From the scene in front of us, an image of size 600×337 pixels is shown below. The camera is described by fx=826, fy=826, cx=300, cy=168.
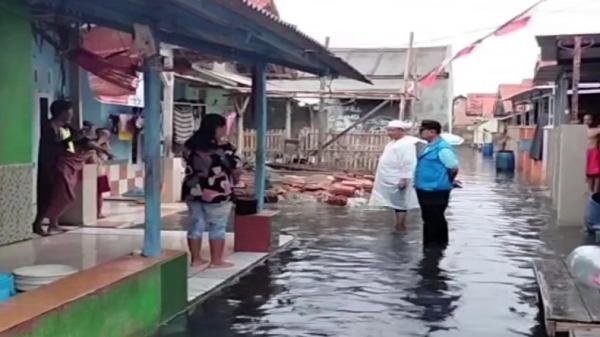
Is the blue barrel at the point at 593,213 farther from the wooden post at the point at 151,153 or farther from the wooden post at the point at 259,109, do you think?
the wooden post at the point at 151,153

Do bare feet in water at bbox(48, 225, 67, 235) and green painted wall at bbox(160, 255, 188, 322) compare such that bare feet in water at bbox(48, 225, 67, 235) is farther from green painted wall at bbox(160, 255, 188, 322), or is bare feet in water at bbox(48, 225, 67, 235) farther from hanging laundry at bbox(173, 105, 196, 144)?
hanging laundry at bbox(173, 105, 196, 144)

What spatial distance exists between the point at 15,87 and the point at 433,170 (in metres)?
4.79

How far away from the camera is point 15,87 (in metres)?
8.22

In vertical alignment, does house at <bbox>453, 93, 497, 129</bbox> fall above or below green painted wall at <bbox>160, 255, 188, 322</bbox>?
above

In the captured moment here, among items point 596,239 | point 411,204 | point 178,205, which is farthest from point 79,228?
point 596,239

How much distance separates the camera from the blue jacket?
9820mm

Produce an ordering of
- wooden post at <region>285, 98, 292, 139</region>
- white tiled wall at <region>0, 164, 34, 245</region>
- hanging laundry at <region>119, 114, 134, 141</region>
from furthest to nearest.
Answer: wooden post at <region>285, 98, 292, 139</region>, hanging laundry at <region>119, 114, 134, 141</region>, white tiled wall at <region>0, 164, 34, 245</region>

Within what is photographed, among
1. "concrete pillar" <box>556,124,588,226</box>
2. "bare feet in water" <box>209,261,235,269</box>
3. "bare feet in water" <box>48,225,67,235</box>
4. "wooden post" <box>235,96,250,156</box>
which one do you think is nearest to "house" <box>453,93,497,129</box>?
"wooden post" <box>235,96,250,156</box>

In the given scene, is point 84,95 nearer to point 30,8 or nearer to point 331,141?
point 30,8

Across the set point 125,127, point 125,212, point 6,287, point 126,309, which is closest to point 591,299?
point 126,309

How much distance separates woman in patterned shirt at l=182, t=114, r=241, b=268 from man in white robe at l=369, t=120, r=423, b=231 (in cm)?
421

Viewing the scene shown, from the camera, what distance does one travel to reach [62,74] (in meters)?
11.7

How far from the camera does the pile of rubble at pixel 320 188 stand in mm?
15705

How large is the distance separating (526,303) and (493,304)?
30 cm
